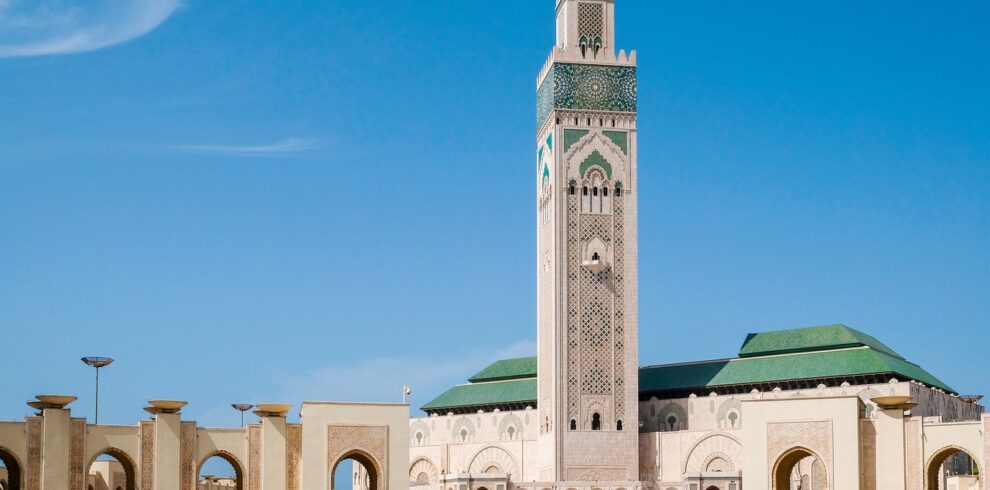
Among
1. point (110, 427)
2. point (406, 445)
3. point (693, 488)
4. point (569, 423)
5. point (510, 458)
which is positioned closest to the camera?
point (110, 427)

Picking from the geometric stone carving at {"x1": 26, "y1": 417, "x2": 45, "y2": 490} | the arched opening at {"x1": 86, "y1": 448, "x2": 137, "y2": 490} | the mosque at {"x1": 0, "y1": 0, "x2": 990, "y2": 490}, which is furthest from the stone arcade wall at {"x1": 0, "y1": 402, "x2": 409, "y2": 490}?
the mosque at {"x1": 0, "y1": 0, "x2": 990, "y2": 490}

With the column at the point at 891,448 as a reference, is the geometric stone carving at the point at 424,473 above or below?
below

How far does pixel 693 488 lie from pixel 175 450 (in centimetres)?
1644

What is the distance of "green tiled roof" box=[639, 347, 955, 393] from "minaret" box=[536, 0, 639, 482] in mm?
2230

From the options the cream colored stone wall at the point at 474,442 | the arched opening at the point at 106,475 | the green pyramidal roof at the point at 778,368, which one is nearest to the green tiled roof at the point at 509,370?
the green pyramidal roof at the point at 778,368

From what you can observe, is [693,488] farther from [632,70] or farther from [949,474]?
[632,70]

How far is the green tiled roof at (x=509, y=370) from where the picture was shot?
48531 millimetres

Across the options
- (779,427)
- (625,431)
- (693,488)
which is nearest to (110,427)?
(779,427)

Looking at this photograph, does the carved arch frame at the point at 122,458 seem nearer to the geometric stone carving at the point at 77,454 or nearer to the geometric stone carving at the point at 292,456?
the geometric stone carving at the point at 77,454

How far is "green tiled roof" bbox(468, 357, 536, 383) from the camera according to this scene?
48531 mm

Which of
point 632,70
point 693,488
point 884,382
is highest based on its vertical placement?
point 632,70

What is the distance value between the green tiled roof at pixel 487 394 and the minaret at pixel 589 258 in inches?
112

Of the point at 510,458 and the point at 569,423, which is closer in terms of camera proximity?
the point at 569,423

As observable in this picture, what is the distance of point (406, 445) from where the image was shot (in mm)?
27328
